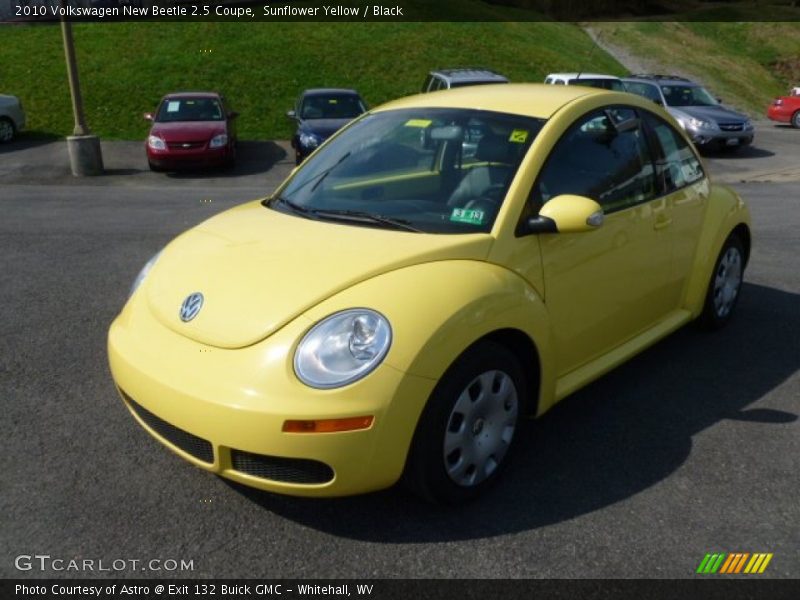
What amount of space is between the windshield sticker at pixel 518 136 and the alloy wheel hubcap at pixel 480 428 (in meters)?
1.16

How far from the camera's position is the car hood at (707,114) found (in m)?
17.3

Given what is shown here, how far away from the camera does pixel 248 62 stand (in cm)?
2500

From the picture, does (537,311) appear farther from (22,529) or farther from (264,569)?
(22,529)

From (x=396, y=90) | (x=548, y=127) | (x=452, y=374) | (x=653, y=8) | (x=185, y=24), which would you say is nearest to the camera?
(x=452, y=374)

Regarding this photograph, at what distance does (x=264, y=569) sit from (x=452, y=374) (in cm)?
101

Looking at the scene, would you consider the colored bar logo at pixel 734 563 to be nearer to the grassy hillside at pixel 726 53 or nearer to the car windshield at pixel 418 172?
the car windshield at pixel 418 172

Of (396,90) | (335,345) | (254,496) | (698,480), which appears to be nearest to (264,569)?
(254,496)

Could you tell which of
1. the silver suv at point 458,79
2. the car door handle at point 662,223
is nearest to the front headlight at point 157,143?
the silver suv at point 458,79

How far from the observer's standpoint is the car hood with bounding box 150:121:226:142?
1473 cm

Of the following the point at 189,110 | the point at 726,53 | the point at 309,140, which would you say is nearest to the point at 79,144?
the point at 189,110

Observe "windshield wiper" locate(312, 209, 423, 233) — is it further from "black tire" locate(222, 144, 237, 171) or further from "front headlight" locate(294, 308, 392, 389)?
"black tire" locate(222, 144, 237, 171)

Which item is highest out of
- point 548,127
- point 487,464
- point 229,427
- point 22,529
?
point 548,127

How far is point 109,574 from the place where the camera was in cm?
285

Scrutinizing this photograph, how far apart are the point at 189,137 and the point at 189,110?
4.65 feet
